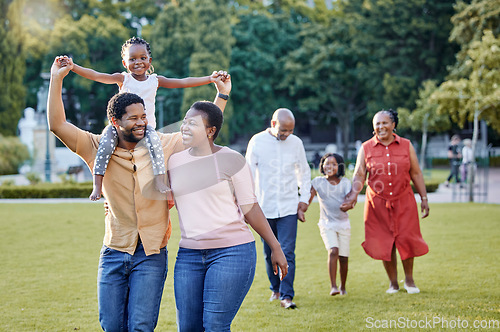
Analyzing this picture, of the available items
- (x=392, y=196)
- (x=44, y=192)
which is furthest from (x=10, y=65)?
(x=392, y=196)

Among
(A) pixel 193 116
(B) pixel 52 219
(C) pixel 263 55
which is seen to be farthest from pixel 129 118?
(C) pixel 263 55

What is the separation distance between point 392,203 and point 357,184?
1.55ft

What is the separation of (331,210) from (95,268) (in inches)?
146

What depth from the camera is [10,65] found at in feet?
118

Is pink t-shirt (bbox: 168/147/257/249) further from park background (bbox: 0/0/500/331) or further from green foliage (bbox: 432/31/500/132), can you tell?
green foliage (bbox: 432/31/500/132)

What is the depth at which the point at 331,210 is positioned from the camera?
6.89 meters

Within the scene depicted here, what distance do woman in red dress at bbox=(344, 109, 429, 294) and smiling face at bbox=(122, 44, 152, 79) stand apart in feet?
10.0

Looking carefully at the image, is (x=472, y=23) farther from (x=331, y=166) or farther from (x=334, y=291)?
(x=334, y=291)

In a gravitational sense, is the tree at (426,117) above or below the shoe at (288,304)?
above

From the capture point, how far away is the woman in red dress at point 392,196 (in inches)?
268

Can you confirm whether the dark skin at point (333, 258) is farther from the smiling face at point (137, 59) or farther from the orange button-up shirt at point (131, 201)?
the orange button-up shirt at point (131, 201)

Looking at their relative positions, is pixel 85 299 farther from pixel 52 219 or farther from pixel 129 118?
pixel 52 219

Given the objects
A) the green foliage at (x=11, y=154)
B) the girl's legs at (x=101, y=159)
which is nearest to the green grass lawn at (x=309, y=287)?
the girl's legs at (x=101, y=159)

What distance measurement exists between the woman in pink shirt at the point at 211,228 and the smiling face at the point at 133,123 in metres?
0.26
